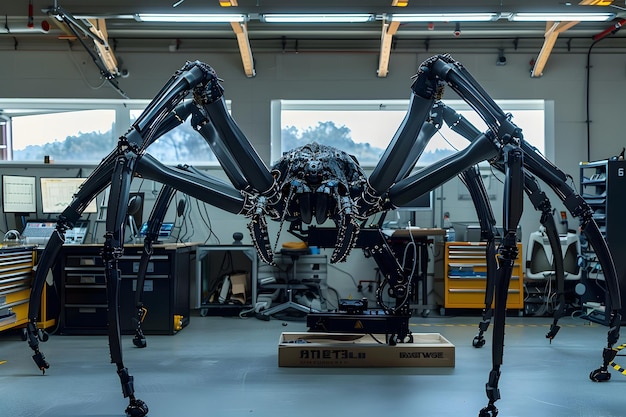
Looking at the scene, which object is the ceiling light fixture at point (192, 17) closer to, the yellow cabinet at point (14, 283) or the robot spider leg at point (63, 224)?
the robot spider leg at point (63, 224)

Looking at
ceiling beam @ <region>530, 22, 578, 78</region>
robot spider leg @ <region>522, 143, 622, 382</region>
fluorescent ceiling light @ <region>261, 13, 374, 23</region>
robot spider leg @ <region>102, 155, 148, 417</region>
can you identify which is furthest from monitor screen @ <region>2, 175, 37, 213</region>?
ceiling beam @ <region>530, 22, 578, 78</region>

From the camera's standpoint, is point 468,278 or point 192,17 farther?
point 468,278

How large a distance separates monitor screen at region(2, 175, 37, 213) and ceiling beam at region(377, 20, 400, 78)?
15.1ft

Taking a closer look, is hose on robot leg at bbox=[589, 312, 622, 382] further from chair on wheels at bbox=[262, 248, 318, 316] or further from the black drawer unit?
the black drawer unit

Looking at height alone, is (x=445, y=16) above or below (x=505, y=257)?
above

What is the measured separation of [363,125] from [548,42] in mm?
2569

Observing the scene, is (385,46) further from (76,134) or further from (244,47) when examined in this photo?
(76,134)

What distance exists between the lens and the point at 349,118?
7.19 metres

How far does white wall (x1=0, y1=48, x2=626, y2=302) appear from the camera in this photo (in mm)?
6793

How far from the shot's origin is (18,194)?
19.7ft

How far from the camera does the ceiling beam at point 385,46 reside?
5.91 meters

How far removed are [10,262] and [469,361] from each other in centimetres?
428

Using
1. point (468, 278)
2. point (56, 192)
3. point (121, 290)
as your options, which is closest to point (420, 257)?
point (468, 278)

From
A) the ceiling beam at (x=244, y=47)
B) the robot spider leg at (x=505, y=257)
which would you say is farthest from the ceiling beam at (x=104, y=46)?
the robot spider leg at (x=505, y=257)
